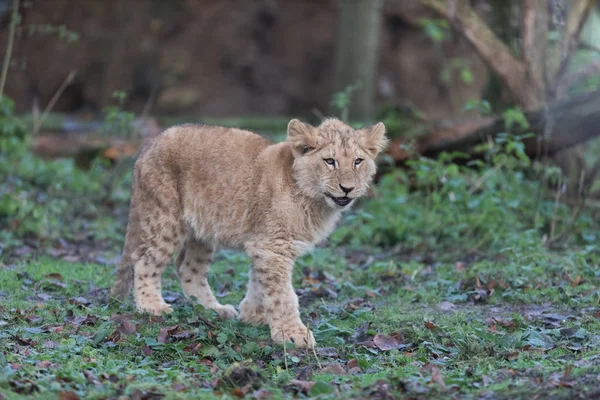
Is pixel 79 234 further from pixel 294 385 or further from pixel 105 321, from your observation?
pixel 294 385

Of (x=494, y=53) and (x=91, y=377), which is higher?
(x=494, y=53)

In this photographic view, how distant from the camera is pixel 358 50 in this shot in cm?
1568

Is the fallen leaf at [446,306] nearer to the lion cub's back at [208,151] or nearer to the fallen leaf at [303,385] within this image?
the lion cub's back at [208,151]

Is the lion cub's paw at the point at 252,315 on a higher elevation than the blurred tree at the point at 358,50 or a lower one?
lower

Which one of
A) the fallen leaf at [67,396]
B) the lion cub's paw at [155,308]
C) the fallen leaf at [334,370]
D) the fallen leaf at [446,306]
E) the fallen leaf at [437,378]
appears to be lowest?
the fallen leaf at [446,306]

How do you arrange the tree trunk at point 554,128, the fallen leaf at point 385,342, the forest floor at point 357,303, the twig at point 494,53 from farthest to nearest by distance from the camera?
the twig at point 494,53
the tree trunk at point 554,128
the fallen leaf at point 385,342
the forest floor at point 357,303

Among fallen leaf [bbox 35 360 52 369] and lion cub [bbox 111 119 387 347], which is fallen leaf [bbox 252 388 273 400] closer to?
lion cub [bbox 111 119 387 347]

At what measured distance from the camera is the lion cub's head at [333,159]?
727 cm

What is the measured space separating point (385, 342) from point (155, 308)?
2.17m

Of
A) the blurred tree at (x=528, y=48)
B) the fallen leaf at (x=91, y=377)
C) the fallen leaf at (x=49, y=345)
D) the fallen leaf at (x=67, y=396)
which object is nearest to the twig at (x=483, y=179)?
the blurred tree at (x=528, y=48)

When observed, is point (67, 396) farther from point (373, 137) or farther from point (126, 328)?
point (373, 137)

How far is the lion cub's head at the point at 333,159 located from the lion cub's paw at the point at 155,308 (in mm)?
1671

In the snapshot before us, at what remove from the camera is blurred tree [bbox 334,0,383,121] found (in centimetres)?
1556

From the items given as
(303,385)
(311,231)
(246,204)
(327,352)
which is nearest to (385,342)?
(327,352)
